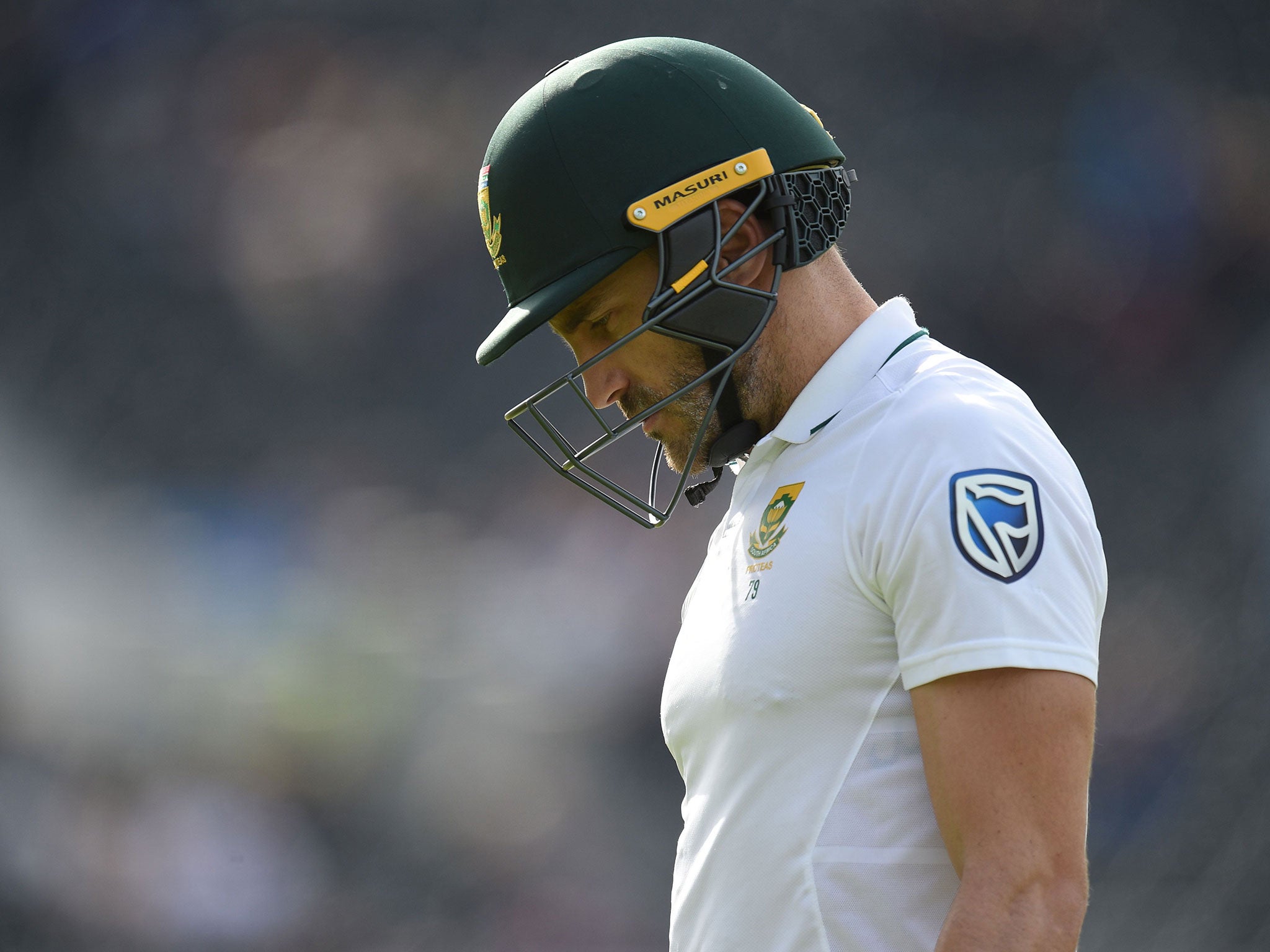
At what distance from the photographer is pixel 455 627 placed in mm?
3516

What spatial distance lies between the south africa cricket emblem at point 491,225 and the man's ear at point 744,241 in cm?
29

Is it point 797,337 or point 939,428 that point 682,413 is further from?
point 939,428

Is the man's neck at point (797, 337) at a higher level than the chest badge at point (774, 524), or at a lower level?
higher

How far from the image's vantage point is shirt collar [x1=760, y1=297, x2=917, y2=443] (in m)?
1.17

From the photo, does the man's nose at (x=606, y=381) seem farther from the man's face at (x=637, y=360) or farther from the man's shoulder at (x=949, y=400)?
the man's shoulder at (x=949, y=400)

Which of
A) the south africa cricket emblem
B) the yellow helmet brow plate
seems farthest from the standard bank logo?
the south africa cricket emblem

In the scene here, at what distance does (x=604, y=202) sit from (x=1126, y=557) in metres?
2.72

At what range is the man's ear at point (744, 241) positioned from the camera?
1292mm

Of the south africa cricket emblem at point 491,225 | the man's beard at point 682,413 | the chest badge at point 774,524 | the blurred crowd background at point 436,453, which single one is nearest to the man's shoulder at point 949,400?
the chest badge at point 774,524

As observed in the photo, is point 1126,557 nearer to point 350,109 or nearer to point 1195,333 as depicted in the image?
point 1195,333

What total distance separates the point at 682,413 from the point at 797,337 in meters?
0.17

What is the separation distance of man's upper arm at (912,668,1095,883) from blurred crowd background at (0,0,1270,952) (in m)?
2.62

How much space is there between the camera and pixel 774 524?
3.69ft

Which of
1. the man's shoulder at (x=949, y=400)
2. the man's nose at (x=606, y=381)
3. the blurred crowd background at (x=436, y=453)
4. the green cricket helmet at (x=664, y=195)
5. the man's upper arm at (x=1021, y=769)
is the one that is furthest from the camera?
the blurred crowd background at (x=436, y=453)
